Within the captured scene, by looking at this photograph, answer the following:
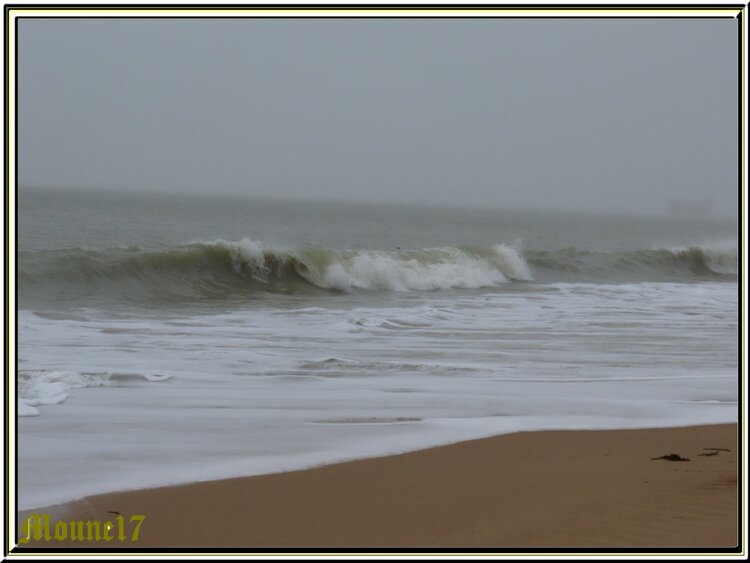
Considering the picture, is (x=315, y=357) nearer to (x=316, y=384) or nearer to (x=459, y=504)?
(x=316, y=384)

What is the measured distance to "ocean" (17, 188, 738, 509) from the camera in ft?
13.5

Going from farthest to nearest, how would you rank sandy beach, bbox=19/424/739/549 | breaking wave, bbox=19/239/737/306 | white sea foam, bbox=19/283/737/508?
1. breaking wave, bbox=19/239/737/306
2. white sea foam, bbox=19/283/737/508
3. sandy beach, bbox=19/424/739/549

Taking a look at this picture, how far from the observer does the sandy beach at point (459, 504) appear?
3.03m

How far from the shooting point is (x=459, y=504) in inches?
132

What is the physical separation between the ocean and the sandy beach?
0.23 meters

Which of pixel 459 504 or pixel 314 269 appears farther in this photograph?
pixel 314 269

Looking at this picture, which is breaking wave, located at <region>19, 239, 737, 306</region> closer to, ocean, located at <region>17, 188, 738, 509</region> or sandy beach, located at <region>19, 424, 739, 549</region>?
ocean, located at <region>17, 188, 738, 509</region>

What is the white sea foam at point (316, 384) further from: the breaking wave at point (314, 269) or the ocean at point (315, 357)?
the breaking wave at point (314, 269)

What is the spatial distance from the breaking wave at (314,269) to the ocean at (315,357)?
0.05 meters

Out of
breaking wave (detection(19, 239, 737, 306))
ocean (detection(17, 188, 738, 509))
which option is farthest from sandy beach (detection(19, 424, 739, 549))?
breaking wave (detection(19, 239, 737, 306))

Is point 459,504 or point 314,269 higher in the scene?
point 314,269

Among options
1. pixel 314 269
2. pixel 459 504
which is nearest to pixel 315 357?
pixel 459 504

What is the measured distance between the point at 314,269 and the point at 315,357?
24.0 feet
